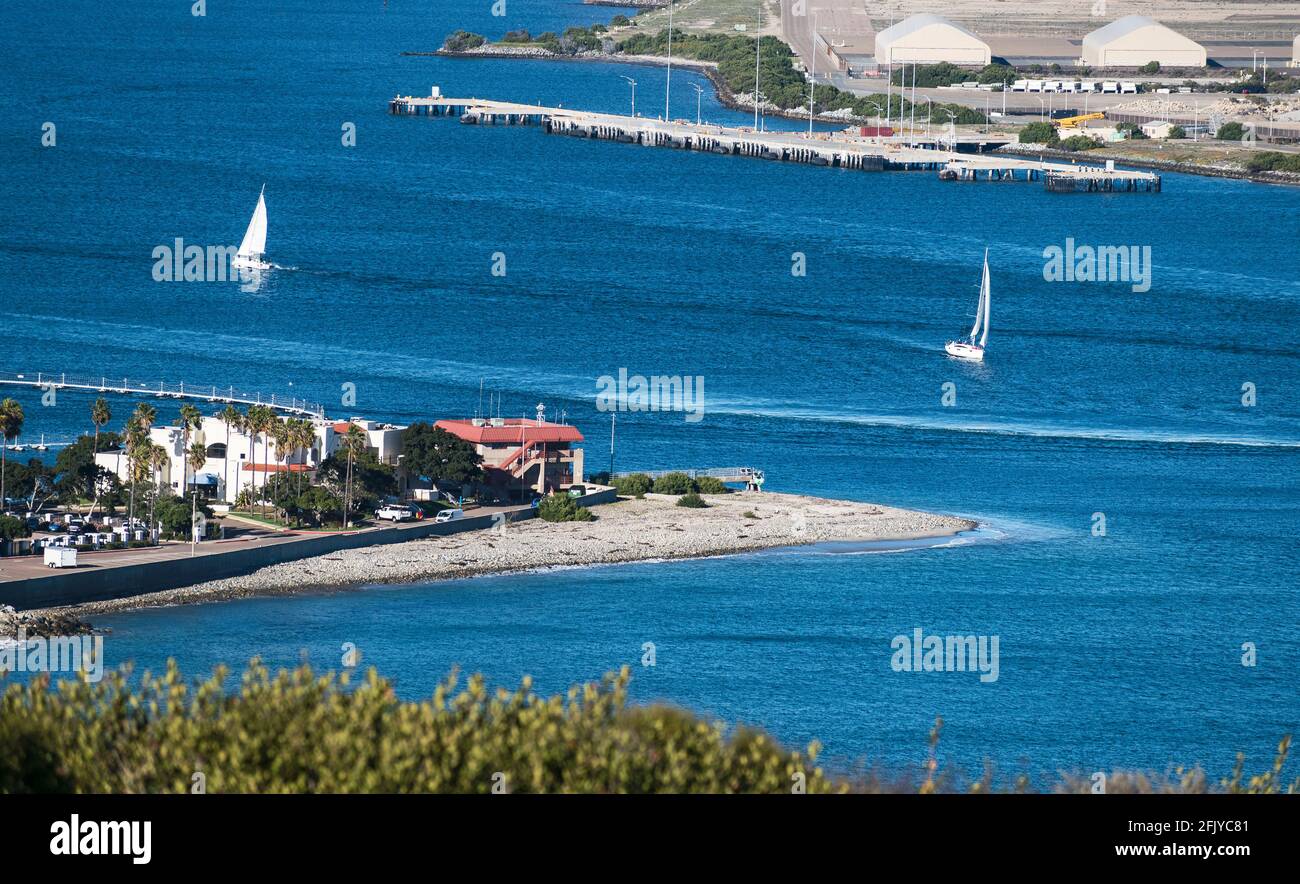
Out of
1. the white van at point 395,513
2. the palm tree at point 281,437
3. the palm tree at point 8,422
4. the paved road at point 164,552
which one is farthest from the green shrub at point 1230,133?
the palm tree at point 8,422

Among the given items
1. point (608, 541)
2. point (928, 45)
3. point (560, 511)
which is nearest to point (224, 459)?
point (560, 511)

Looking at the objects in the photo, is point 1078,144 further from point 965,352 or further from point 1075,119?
point 965,352

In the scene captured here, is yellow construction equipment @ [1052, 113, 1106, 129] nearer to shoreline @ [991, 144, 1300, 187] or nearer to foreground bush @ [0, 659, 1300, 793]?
shoreline @ [991, 144, 1300, 187]

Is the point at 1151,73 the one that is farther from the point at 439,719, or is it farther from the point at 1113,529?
the point at 439,719

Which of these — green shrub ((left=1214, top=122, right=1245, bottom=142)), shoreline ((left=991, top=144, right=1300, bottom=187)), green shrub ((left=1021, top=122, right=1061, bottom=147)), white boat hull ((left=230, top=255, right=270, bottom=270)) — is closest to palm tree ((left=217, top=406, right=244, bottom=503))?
white boat hull ((left=230, top=255, right=270, bottom=270))

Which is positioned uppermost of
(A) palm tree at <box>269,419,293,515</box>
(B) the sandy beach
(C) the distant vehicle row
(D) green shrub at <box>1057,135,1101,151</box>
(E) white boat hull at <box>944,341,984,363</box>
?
(C) the distant vehicle row

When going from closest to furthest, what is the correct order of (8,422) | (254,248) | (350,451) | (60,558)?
(60,558) → (8,422) → (350,451) → (254,248)
